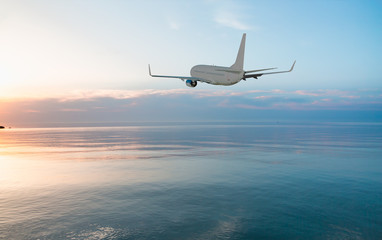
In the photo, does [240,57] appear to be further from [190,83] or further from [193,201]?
[193,201]

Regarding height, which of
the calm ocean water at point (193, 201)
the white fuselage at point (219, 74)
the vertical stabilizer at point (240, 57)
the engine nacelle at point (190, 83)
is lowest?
the calm ocean water at point (193, 201)

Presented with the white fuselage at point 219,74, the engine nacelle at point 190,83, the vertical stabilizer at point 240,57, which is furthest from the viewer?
the vertical stabilizer at point 240,57

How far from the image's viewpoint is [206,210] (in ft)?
89.8

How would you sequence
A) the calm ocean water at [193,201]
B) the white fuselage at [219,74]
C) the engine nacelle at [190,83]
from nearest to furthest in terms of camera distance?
the calm ocean water at [193,201] → the engine nacelle at [190,83] → the white fuselage at [219,74]

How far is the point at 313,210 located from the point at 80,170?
35299 millimetres

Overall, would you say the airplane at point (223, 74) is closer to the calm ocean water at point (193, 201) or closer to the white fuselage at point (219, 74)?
the white fuselage at point (219, 74)

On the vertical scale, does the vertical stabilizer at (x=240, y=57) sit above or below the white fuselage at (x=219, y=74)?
above

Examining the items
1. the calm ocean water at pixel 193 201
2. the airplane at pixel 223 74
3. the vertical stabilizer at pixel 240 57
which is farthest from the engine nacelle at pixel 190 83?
the calm ocean water at pixel 193 201

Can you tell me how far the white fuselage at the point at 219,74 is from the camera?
8119cm

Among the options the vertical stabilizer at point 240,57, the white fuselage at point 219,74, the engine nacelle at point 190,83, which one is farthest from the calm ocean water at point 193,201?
the vertical stabilizer at point 240,57

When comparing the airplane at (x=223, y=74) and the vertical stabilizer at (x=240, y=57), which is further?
the vertical stabilizer at (x=240, y=57)

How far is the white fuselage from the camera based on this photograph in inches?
3196

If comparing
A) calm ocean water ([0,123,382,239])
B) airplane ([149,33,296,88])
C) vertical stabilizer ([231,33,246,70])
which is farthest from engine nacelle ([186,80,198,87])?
calm ocean water ([0,123,382,239])

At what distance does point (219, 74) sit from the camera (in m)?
85.9
